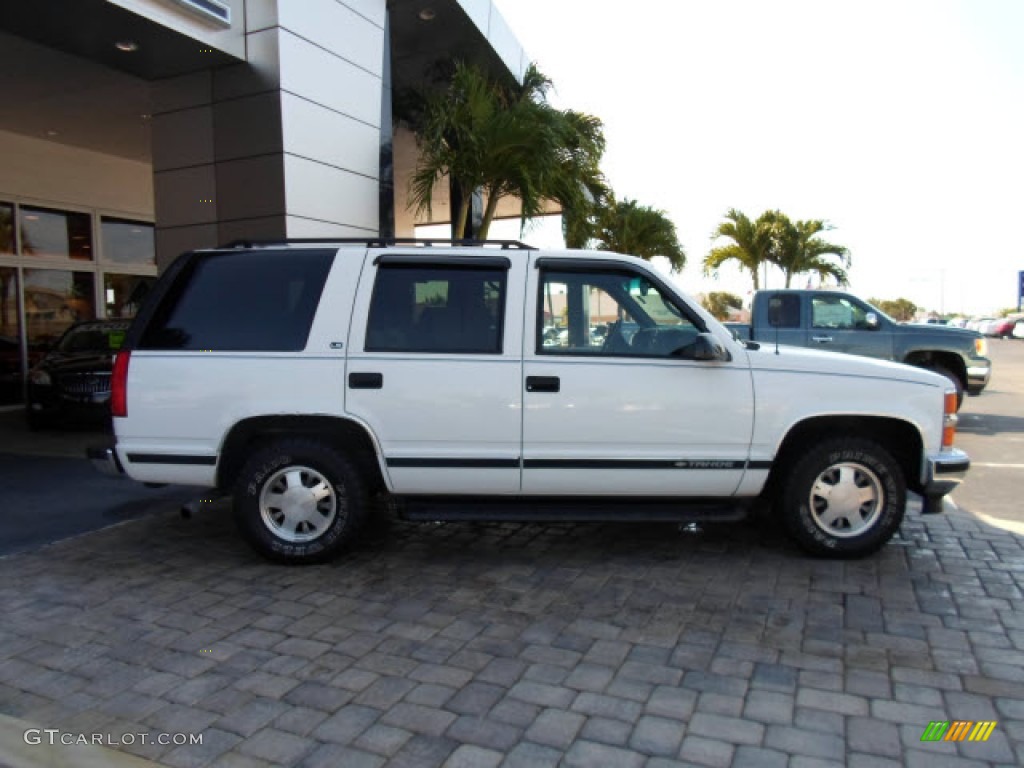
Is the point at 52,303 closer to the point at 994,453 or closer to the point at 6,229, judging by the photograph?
the point at 6,229

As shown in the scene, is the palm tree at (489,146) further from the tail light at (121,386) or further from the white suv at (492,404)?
the tail light at (121,386)

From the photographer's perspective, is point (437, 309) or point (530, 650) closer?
point (530, 650)

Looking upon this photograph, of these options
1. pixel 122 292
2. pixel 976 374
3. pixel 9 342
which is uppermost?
pixel 122 292

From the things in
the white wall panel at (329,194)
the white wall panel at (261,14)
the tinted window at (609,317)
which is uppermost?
the white wall panel at (261,14)

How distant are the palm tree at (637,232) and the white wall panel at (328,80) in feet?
29.5

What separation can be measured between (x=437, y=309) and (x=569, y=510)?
57.6 inches

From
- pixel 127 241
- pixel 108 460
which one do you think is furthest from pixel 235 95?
pixel 127 241

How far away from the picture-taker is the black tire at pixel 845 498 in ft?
15.1

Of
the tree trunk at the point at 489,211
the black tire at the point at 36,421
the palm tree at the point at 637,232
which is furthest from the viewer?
the palm tree at the point at 637,232

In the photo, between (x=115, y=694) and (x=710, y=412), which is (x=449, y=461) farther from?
(x=115, y=694)

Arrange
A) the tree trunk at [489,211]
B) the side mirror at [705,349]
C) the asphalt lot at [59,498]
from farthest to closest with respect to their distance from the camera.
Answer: the tree trunk at [489,211], the asphalt lot at [59,498], the side mirror at [705,349]

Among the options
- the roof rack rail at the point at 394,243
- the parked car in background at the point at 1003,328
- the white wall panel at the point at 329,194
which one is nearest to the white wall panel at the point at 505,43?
the white wall panel at the point at 329,194

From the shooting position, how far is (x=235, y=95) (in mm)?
8984

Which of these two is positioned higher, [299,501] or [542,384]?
[542,384]
